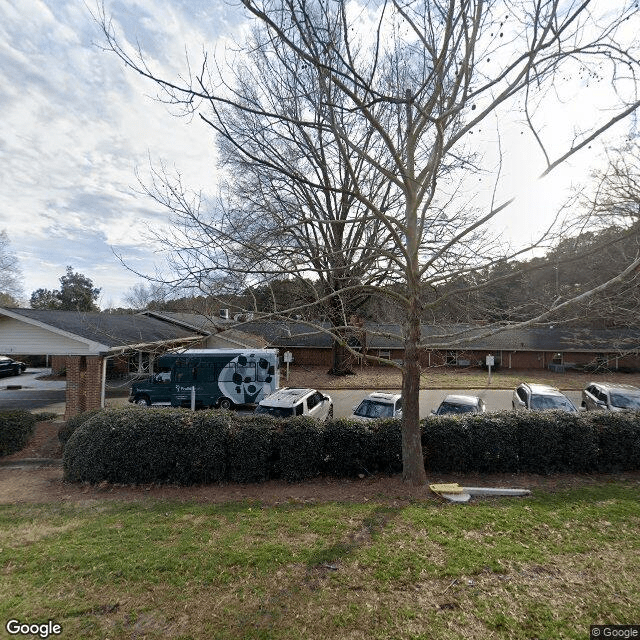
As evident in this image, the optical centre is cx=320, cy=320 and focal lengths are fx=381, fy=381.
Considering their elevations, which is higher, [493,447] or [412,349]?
[412,349]

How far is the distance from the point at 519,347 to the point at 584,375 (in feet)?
14.1

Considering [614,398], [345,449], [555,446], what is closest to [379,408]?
[345,449]

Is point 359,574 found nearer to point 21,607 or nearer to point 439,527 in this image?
point 439,527

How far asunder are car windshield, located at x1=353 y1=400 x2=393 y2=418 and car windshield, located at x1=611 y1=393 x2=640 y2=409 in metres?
7.37

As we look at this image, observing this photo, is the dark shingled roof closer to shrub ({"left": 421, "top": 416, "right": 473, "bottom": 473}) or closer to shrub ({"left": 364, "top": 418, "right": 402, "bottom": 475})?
shrub ({"left": 364, "top": 418, "right": 402, "bottom": 475})

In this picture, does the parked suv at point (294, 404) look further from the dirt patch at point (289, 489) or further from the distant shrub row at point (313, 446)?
the dirt patch at point (289, 489)

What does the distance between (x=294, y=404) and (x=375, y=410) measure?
2.26 m

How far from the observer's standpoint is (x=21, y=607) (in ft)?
11.7

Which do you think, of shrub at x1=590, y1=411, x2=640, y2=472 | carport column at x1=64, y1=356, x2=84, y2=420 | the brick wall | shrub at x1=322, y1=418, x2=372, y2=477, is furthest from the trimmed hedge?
the brick wall

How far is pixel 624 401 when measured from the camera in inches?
466

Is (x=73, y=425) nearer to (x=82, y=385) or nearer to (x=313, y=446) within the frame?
(x=82, y=385)

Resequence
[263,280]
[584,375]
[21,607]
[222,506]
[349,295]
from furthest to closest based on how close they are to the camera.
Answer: [584,375]
[349,295]
[263,280]
[222,506]
[21,607]

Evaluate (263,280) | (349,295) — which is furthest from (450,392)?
(263,280)

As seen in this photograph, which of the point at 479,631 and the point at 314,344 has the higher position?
the point at 314,344
